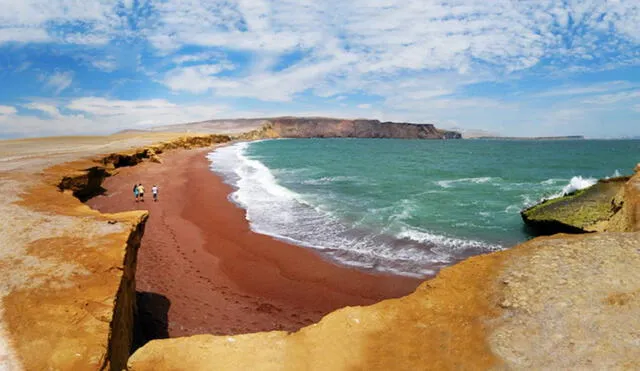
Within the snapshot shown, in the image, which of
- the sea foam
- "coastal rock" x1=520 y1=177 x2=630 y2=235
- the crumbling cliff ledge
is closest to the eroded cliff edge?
the crumbling cliff ledge

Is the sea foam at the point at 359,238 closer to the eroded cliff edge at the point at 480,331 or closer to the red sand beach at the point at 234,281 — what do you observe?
the red sand beach at the point at 234,281

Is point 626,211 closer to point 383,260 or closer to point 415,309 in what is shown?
point 383,260

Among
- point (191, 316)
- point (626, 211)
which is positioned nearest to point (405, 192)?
point (626, 211)

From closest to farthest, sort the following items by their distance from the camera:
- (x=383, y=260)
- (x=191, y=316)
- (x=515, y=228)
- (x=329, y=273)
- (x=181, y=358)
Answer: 1. (x=181, y=358)
2. (x=191, y=316)
3. (x=329, y=273)
4. (x=383, y=260)
5. (x=515, y=228)

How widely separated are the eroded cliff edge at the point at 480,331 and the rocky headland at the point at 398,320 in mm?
16

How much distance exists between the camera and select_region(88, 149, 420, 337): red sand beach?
10617mm

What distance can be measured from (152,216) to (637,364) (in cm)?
2040

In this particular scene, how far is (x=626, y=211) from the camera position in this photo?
11133mm

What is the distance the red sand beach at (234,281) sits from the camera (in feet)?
34.8

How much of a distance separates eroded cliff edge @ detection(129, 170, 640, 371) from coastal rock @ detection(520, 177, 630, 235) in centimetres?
1043

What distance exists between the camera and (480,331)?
18.1 ft

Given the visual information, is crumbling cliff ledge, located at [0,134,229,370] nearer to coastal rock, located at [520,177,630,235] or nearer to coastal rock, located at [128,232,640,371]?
coastal rock, located at [128,232,640,371]

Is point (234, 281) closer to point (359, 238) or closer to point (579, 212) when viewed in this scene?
point (359, 238)

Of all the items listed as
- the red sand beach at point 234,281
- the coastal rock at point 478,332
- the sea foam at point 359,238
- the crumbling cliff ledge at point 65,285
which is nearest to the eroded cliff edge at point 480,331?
the coastal rock at point 478,332
